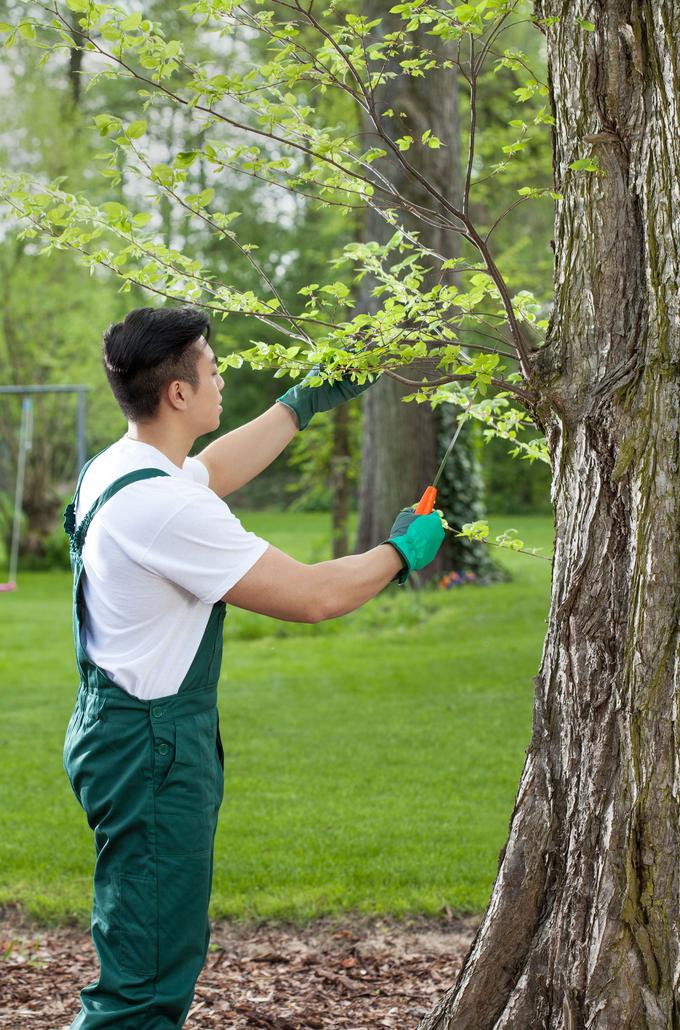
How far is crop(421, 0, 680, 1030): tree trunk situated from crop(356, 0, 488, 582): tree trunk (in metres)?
7.51

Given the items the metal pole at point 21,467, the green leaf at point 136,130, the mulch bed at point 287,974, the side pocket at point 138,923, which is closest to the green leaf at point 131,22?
the green leaf at point 136,130

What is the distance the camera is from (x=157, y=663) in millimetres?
2361

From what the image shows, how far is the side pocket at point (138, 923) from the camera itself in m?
2.34

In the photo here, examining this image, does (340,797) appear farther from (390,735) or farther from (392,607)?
(392,607)

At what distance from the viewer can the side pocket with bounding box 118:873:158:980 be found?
2344mm

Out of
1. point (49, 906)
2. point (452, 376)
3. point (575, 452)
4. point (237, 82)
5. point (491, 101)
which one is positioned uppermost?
point (491, 101)

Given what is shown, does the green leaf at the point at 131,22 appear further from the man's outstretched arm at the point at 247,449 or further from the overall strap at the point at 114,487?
the man's outstretched arm at the point at 247,449

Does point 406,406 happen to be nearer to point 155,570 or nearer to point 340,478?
point 340,478

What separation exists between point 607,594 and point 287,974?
1.89m

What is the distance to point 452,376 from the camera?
260 cm

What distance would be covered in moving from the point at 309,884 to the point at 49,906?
97cm

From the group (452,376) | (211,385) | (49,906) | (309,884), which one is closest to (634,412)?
(452,376)

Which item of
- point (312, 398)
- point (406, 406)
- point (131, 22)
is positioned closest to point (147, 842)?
point (312, 398)

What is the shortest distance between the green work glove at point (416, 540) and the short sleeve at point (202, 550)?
0.35 metres
